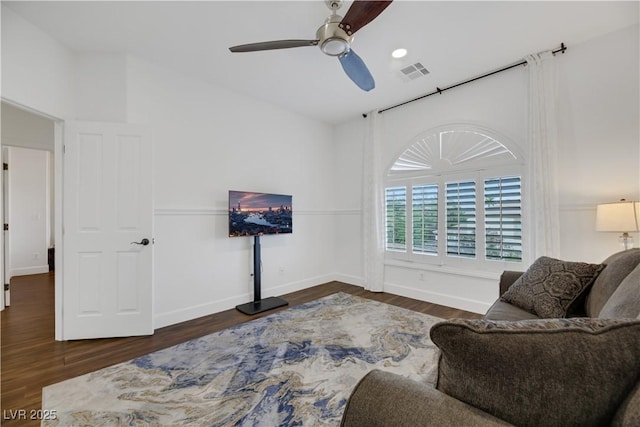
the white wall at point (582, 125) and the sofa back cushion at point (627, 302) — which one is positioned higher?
the white wall at point (582, 125)

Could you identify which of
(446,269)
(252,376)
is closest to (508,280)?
(446,269)

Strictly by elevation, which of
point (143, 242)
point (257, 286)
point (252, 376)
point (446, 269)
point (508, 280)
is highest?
point (143, 242)

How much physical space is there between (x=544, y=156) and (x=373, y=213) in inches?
87.1

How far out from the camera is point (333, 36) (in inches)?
80.7

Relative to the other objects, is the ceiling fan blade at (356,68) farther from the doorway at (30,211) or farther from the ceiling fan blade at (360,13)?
the doorway at (30,211)

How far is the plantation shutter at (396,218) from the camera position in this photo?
424 cm

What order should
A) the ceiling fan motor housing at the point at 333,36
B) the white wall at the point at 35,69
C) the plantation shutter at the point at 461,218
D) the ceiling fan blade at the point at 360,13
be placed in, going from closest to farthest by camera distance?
the ceiling fan blade at the point at 360,13, the ceiling fan motor housing at the point at 333,36, the white wall at the point at 35,69, the plantation shutter at the point at 461,218

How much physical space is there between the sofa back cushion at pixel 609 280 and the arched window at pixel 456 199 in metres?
1.51

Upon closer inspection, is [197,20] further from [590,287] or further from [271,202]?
[590,287]

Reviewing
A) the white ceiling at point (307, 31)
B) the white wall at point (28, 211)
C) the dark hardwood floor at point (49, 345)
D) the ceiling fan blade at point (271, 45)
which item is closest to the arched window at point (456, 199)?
the dark hardwood floor at point (49, 345)

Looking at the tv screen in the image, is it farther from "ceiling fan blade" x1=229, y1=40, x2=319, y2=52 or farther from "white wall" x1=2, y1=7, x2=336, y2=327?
"ceiling fan blade" x1=229, y1=40, x2=319, y2=52

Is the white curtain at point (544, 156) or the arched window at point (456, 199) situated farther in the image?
the arched window at point (456, 199)

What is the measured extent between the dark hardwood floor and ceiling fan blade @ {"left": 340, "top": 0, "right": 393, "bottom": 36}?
306 centimetres

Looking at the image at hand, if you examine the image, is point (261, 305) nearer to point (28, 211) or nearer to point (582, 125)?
point (582, 125)
